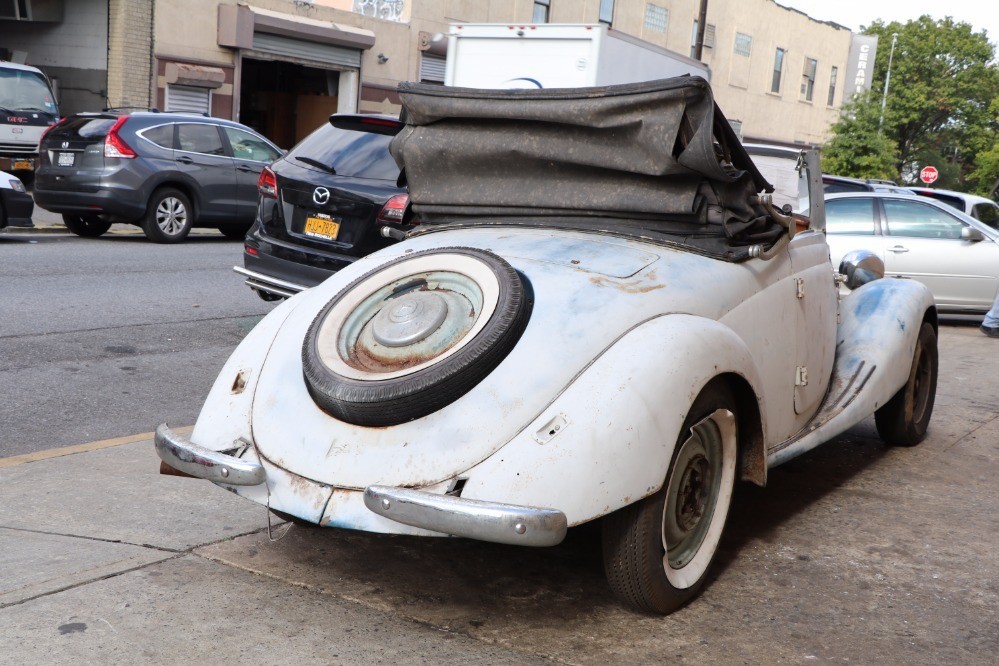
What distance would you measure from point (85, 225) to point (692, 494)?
13366mm

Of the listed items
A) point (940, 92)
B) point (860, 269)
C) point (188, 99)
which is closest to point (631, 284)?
point (860, 269)

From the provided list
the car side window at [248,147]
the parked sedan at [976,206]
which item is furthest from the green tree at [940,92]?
the car side window at [248,147]

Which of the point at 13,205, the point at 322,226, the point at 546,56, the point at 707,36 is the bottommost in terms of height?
the point at 13,205

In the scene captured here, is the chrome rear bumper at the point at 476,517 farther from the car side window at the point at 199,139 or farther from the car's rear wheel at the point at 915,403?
the car side window at the point at 199,139

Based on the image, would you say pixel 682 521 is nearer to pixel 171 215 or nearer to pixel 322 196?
pixel 322 196

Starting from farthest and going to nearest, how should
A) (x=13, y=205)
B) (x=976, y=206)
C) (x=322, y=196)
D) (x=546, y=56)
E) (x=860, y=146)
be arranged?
1. (x=860, y=146)
2. (x=976, y=206)
3. (x=13, y=205)
4. (x=546, y=56)
5. (x=322, y=196)

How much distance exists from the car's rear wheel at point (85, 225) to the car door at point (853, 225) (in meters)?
9.55

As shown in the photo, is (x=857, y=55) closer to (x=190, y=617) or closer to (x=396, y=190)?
(x=396, y=190)

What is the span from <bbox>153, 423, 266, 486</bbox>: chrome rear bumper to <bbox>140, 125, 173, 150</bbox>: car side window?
39.1 ft

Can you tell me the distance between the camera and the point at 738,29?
40719 mm

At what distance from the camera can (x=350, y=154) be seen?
833 cm

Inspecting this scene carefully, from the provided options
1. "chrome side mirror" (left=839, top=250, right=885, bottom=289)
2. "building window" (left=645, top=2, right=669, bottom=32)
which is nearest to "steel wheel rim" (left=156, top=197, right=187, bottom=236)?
"chrome side mirror" (left=839, top=250, right=885, bottom=289)

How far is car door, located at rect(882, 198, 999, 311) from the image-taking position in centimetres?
1240

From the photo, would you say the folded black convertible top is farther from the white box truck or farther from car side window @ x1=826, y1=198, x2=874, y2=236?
car side window @ x1=826, y1=198, x2=874, y2=236
